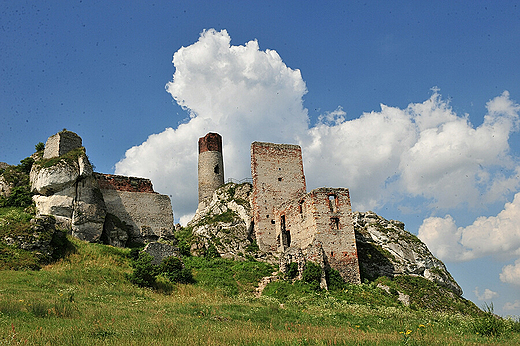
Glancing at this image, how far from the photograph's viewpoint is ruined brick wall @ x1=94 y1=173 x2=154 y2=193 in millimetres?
35031

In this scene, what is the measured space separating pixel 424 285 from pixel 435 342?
895 inches

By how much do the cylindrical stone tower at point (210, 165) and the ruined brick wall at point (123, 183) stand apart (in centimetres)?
773

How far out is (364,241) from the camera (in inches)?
1411

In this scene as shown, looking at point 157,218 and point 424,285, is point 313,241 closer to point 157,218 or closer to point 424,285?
point 424,285

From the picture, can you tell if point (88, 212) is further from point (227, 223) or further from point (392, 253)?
point (392, 253)

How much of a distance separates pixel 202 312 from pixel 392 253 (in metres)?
23.5

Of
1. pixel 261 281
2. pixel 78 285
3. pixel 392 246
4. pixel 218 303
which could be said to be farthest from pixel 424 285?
pixel 78 285

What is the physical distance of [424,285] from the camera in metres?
31.2

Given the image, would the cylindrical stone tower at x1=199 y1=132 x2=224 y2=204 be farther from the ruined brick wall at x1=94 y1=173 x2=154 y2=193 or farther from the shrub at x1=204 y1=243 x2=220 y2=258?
the shrub at x1=204 y1=243 x2=220 y2=258

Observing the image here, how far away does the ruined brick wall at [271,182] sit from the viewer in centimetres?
3466

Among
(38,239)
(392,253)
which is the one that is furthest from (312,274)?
(38,239)

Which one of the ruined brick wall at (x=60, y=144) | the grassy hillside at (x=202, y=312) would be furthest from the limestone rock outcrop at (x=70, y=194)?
the grassy hillside at (x=202, y=312)

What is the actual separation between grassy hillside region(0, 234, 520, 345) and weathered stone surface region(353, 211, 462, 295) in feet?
6.96

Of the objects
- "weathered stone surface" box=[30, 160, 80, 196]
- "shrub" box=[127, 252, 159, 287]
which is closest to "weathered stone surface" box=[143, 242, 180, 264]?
"shrub" box=[127, 252, 159, 287]
